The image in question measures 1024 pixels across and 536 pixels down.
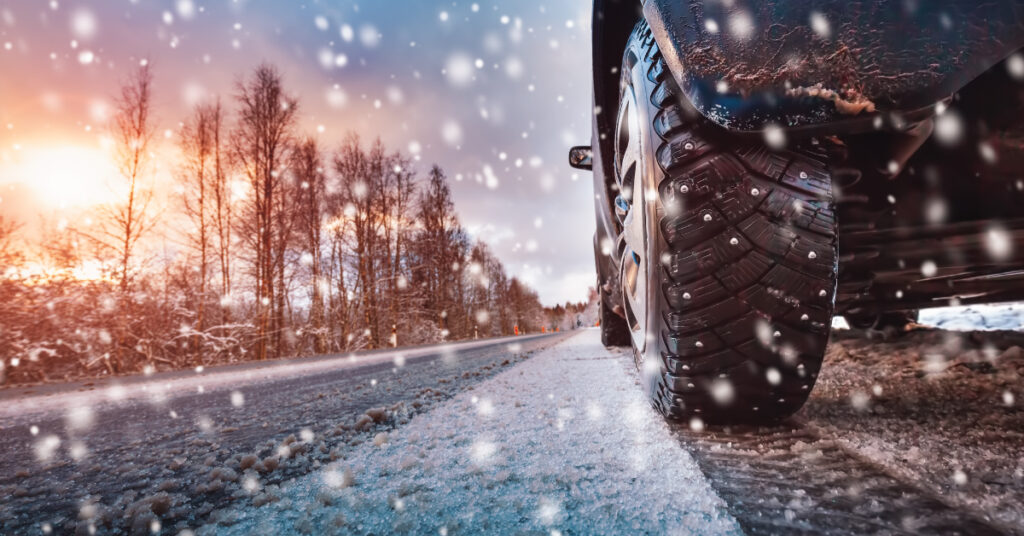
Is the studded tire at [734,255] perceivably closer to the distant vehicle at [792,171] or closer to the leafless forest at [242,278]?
the distant vehicle at [792,171]

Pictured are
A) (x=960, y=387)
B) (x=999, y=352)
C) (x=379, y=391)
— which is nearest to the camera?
(x=960, y=387)

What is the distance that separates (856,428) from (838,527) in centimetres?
73

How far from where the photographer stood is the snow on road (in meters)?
0.68

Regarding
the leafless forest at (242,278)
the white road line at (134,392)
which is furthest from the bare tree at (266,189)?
the white road line at (134,392)

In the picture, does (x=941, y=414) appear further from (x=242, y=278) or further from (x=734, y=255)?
(x=242, y=278)

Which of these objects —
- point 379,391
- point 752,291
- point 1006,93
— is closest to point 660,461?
point 752,291

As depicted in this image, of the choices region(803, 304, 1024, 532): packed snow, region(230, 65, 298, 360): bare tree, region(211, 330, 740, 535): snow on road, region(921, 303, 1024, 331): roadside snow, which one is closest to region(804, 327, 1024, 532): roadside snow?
region(803, 304, 1024, 532): packed snow

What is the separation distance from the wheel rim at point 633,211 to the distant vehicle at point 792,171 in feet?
0.04

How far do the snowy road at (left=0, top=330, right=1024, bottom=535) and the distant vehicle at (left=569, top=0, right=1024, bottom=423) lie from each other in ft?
0.75

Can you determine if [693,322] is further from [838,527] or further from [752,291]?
[838,527]

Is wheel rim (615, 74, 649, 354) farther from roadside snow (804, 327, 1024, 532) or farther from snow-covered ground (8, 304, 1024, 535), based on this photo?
roadside snow (804, 327, 1024, 532)

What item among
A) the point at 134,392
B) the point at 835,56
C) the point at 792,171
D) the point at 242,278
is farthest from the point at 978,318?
the point at 242,278

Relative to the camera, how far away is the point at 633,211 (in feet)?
4.25

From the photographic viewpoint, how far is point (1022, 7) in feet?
2.62
